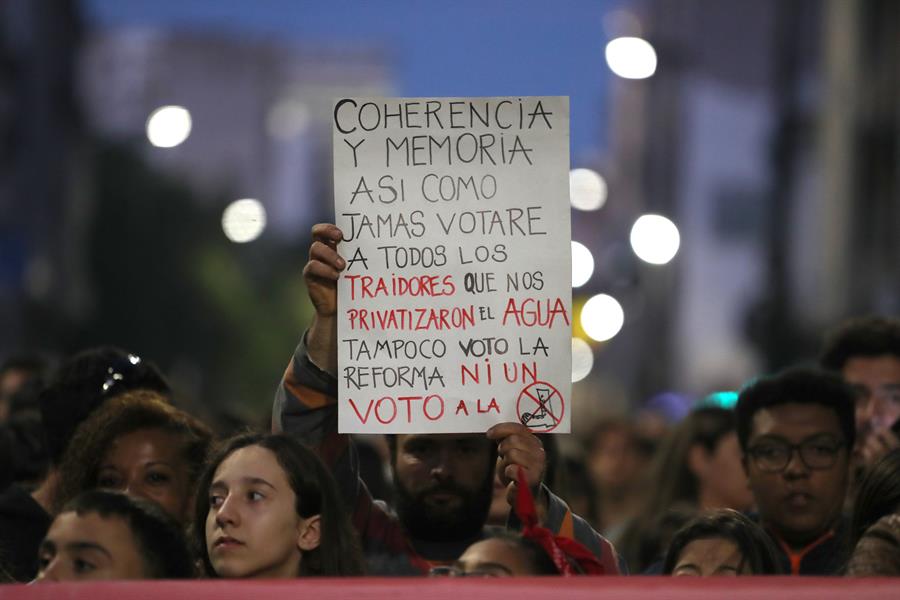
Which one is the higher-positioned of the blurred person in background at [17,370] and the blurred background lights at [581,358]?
the blurred background lights at [581,358]

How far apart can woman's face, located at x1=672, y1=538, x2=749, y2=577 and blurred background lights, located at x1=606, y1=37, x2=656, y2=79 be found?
14693mm

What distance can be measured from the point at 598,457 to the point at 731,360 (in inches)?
2147

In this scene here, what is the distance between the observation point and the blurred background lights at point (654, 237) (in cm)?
2144

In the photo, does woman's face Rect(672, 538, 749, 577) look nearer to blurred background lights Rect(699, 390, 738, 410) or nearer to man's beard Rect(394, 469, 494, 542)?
man's beard Rect(394, 469, 494, 542)

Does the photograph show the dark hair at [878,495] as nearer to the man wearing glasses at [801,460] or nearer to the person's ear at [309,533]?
the man wearing glasses at [801,460]

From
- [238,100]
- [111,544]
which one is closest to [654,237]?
[111,544]

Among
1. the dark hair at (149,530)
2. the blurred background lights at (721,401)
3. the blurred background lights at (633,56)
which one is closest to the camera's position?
the dark hair at (149,530)

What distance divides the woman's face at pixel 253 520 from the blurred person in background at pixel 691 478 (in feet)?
8.52

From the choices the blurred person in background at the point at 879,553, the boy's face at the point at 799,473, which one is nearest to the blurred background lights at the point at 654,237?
the boy's face at the point at 799,473

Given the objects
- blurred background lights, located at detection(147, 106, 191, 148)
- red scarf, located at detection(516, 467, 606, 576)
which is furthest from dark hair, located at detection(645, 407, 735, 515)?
blurred background lights, located at detection(147, 106, 191, 148)

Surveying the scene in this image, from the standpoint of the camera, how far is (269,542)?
15.8 feet

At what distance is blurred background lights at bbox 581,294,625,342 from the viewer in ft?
93.8

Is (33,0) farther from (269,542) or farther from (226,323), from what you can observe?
(269,542)

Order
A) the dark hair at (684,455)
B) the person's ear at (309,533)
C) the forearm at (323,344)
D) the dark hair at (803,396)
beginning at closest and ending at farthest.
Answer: the person's ear at (309,533), the forearm at (323,344), the dark hair at (803,396), the dark hair at (684,455)
